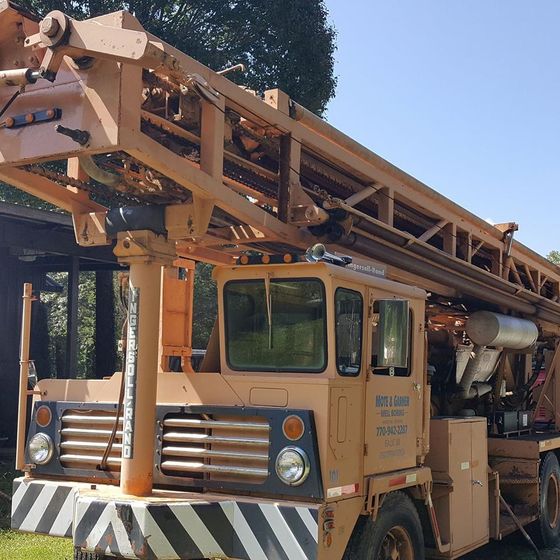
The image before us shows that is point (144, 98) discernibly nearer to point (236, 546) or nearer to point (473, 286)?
point (236, 546)

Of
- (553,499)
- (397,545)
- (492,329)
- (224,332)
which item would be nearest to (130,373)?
(224,332)

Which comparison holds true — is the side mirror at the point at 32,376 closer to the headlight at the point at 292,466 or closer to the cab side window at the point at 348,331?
the headlight at the point at 292,466

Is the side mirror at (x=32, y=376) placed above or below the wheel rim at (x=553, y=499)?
above

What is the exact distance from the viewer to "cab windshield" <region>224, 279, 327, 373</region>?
509cm

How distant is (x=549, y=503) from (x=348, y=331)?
5379 mm

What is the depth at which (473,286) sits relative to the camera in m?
7.87

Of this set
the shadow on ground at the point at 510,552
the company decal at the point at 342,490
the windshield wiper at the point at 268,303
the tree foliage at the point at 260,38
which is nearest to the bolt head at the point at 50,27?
the windshield wiper at the point at 268,303

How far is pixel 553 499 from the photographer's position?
30.4 feet

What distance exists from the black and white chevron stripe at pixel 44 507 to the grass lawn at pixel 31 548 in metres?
1.87

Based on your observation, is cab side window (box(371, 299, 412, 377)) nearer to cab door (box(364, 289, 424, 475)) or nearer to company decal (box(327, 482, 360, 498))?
cab door (box(364, 289, 424, 475))

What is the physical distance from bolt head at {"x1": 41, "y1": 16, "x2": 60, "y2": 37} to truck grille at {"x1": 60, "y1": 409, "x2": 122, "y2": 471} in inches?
99.4

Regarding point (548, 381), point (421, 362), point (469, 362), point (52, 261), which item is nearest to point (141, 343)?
point (421, 362)

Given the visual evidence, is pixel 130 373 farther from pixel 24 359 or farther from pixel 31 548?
pixel 31 548

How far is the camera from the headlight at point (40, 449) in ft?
18.1
